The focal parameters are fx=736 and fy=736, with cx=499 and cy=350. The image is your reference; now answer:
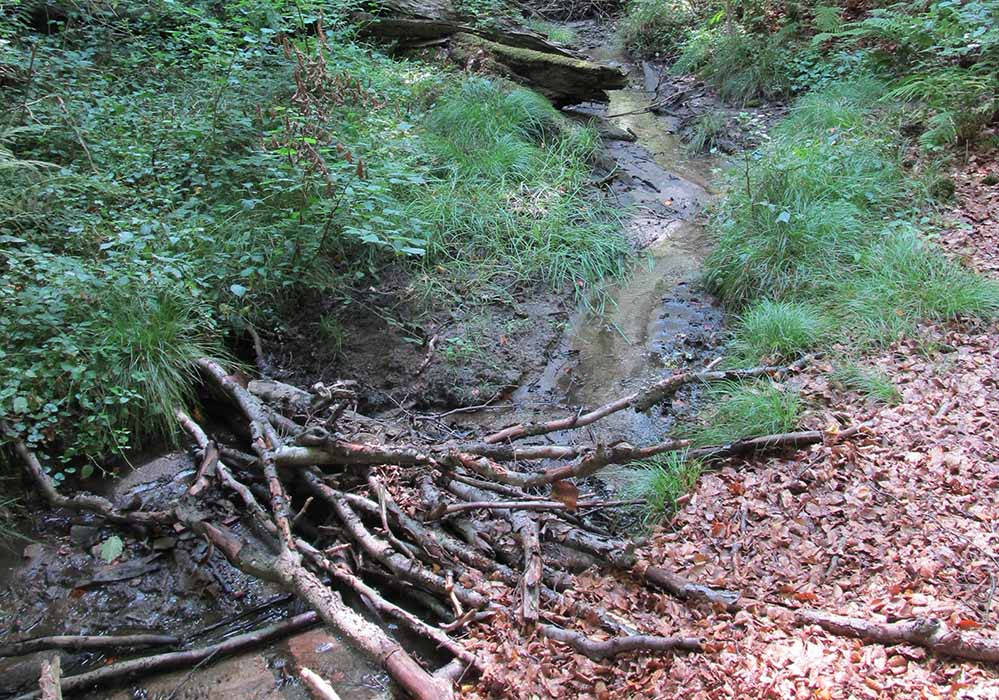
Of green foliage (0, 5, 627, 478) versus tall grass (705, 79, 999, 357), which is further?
tall grass (705, 79, 999, 357)

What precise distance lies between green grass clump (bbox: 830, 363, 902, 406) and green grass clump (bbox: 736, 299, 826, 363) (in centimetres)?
37

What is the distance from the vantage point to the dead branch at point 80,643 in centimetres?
321

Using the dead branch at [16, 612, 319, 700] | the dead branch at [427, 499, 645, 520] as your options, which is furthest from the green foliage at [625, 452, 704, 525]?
the dead branch at [16, 612, 319, 700]

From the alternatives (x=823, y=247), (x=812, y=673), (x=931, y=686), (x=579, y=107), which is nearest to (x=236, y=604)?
(x=812, y=673)

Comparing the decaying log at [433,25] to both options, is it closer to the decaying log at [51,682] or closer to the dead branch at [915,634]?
the decaying log at [51,682]

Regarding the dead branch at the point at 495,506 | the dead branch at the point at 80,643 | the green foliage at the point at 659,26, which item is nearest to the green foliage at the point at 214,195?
the dead branch at the point at 80,643

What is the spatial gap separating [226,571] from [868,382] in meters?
3.81

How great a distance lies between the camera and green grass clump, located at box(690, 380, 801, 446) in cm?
430

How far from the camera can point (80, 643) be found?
128 inches

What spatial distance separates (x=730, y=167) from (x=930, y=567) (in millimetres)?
5156

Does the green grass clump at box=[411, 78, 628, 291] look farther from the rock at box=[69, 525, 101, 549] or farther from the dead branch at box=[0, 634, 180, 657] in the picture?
the dead branch at box=[0, 634, 180, 657]

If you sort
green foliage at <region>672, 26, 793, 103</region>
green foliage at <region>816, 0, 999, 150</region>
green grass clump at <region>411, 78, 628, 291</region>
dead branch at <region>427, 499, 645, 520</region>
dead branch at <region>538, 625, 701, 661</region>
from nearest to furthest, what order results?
1. dead branch at <region>538, 625, 701, 661</region>
2. dead branch at <region>427, 499, 645, 520</region>
3. green grass clump at <region>411, 78, 628, 291</region>
4. green foliage at <region>816, 0, 999, 150</region>
5. green foliage at <region>672, 26, 793, 103</region>

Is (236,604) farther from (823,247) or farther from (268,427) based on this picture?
(823,247)

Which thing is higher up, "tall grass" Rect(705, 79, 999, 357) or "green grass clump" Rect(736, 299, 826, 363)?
"tall grass" Rect(705, 79, 999, 357)
